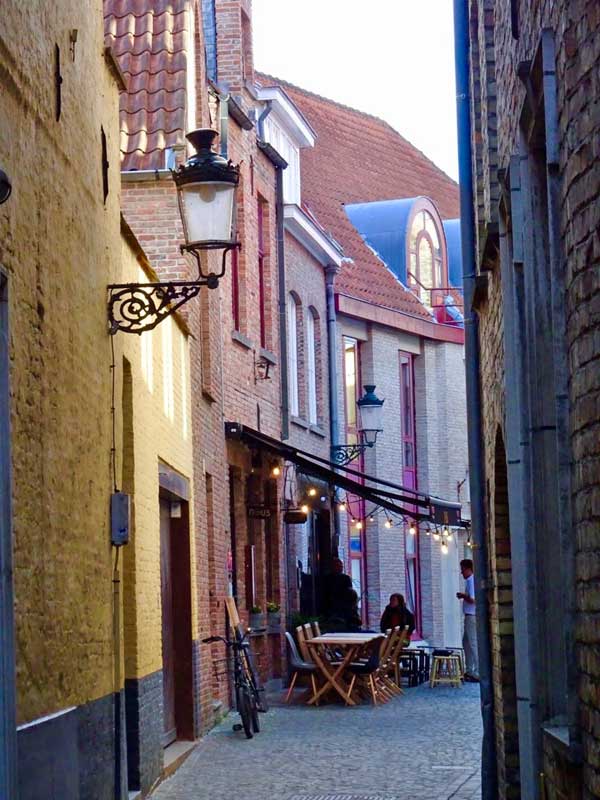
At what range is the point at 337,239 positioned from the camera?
3353 centimetres

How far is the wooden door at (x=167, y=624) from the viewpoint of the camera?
51.4ft

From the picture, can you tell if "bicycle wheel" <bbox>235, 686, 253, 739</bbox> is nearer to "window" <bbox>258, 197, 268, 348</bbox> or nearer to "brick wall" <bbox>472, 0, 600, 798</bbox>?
"window" <bbox>258, 197, 268, 348</bbox>

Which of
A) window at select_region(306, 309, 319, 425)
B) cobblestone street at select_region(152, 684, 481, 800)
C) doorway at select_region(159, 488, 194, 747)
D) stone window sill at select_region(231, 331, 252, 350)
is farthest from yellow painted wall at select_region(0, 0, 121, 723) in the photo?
window at select_region(306, 309, 319, 425)

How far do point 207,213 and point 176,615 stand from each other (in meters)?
6.46

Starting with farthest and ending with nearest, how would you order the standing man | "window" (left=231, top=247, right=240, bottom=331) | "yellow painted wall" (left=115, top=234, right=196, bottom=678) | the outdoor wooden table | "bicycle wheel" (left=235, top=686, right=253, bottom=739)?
the standing man, "window" (left=231, top=247, right=240, bottom=331), the outdoor wooden table, "bicycle wheel" (left=235, top=686, right=253, bottom=739), "yellow painted wall" (left=115, top=234, right=196, bottom=678)

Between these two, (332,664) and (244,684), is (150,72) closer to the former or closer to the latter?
(244,684)

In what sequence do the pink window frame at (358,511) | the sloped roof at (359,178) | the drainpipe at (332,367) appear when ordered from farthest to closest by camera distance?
1. the sloped roof at (359,178)
2. the pink window frame at (358,511)
3. the drainpipe at (332,367)

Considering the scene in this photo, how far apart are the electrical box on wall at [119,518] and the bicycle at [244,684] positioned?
6.10 meters

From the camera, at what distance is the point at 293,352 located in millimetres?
27641

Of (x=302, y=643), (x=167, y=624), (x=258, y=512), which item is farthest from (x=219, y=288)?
(x=167, y=624)

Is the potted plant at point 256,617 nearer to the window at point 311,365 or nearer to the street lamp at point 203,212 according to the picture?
the window at point 311,365

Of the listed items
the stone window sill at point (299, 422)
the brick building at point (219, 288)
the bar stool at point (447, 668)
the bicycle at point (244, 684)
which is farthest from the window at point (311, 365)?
the bicycle at point (244, 684)

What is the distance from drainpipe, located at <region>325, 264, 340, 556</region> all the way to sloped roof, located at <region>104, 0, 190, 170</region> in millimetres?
11611

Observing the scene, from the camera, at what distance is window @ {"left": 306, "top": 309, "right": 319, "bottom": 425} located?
2827cm
